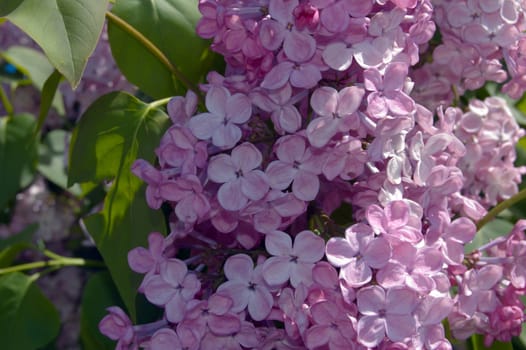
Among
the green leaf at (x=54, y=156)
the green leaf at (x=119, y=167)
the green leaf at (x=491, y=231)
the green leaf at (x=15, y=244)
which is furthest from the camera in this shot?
the green leaf at (x=54, y=156)

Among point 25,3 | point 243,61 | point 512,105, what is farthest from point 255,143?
point 512,105

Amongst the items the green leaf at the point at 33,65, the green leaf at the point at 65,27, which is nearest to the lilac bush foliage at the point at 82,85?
the green leaf at the point at 33,65

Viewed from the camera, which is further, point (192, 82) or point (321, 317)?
point (192, 82)

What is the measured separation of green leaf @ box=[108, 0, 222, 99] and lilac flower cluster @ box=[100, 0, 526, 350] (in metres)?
0.10

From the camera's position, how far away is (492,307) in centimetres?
75

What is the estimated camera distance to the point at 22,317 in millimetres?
1040

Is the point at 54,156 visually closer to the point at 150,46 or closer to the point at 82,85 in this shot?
the point at 82,85

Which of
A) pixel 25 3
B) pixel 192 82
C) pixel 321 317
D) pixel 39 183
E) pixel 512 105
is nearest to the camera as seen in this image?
pixel 321 317

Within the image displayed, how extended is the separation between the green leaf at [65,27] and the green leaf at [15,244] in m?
0.46

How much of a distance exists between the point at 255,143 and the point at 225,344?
6.3 inches

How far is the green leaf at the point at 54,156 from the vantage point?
140cm

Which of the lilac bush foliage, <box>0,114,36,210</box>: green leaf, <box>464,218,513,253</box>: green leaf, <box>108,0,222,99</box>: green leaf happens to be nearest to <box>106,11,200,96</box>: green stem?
<box>108,0,222,99</box>: green leaf

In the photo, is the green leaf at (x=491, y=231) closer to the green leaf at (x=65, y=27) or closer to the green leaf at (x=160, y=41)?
the green leaf at (x=160, y=41)

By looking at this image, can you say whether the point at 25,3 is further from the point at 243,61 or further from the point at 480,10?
the point at 480,10
